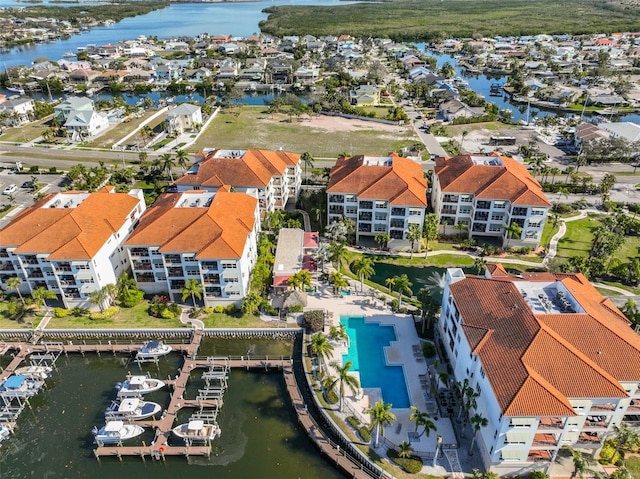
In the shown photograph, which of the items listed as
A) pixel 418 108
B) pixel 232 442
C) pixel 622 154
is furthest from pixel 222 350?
pixel 418 108

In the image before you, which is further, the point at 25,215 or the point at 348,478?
the point at 25,215

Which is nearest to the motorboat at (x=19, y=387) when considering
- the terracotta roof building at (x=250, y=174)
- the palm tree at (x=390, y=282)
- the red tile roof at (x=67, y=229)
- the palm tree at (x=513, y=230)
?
the red tile roof at (x=67, y=229)

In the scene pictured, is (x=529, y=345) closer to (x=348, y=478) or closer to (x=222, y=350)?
(x=348, y=478)

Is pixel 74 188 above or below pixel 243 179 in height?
below

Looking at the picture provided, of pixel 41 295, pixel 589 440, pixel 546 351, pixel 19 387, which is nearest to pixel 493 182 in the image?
pixel 546 351

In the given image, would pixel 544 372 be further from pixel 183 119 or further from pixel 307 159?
pixel 183 119

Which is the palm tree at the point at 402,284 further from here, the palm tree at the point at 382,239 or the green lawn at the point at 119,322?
the green lawn at the point at 119,322
